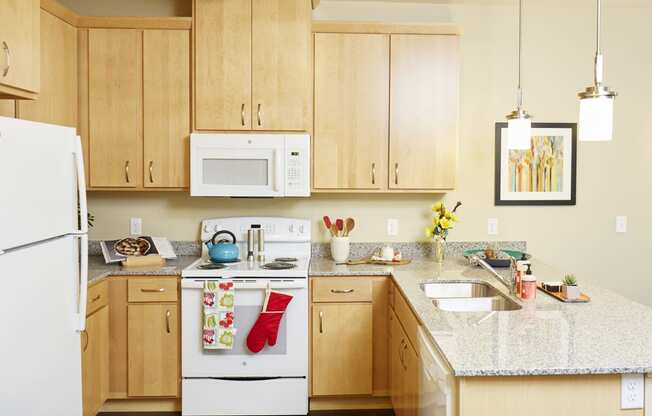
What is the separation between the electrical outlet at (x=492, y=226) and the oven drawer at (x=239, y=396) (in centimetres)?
161

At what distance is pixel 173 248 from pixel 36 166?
1.85m

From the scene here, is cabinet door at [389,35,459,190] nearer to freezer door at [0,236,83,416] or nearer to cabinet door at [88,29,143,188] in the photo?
cabinet door at [88,29,143,188]

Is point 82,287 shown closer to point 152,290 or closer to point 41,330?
point 41,330

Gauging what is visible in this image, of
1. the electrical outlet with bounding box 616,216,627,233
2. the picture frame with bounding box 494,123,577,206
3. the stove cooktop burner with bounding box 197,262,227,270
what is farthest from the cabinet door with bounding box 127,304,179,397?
the electrical outlet with bounding box 616,216,627,233

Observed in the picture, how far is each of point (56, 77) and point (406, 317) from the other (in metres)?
2.27

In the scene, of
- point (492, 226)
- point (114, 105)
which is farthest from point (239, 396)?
point (492, 226)

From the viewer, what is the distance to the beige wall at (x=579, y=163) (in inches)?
147

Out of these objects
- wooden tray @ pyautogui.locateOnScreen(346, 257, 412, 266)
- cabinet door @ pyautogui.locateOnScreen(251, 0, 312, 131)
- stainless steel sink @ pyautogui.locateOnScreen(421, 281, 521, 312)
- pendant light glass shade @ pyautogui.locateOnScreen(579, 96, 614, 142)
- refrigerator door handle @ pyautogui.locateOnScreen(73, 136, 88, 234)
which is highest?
cabinet door @ pyautogui.locateOnScreen(251, 0, 312, 131)

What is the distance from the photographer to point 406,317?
8.71ft

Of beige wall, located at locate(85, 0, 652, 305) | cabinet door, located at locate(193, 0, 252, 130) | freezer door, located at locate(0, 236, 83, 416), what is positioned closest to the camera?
freezer door, located at locate(0, 236, 83, 416)

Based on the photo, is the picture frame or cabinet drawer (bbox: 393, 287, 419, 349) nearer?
cabinet drawer (bbox: 393, 287, 419, 349)

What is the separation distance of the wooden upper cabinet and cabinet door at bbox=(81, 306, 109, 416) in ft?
4.01

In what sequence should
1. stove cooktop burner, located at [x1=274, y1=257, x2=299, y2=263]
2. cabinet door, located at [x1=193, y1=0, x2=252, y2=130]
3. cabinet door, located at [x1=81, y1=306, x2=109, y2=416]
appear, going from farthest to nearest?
stove cooktop burner, located at [x1=274, y1=257, x2=299, y2=263], cabinet door, located at [x1=193, y1=0, x2=252, y2=130], cabinet door, located at [x1=81, y1=306, x2=109, y2=416]

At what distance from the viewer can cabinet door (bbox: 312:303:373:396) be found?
10.7ft
